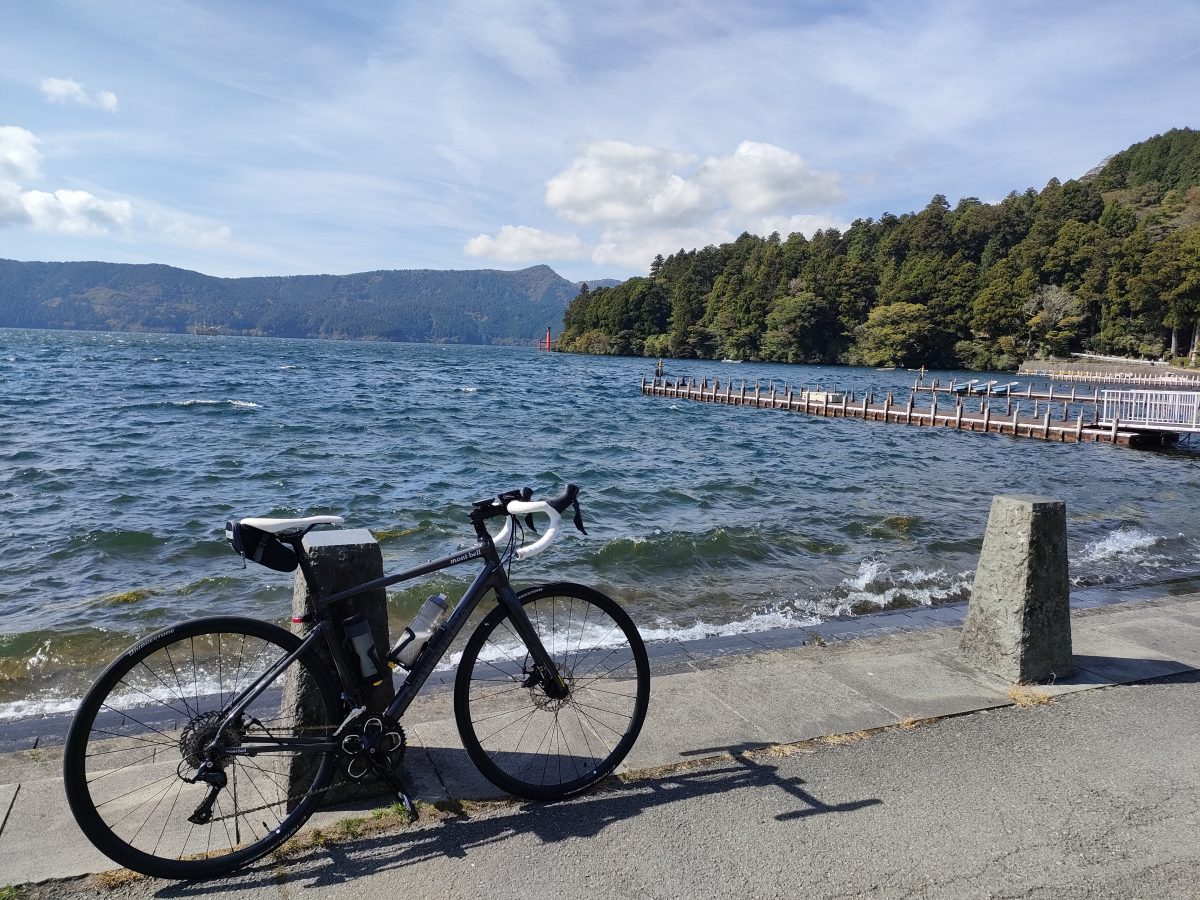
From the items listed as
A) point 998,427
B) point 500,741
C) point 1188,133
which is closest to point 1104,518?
point 500,741

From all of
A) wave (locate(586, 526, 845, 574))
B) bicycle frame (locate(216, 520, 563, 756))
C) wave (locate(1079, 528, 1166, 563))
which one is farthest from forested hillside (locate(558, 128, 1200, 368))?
bicycle frame (locate(216, 520, 563, 756))

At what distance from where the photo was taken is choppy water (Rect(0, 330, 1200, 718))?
8.55 meters

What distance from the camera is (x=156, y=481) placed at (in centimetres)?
1598

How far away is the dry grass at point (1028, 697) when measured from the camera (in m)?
4.32

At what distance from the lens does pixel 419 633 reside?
3.12m

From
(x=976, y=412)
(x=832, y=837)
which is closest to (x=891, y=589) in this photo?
(x=832, y=837)

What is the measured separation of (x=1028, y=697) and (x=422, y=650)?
3.46m

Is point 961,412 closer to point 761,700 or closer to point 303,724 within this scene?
point 761,700

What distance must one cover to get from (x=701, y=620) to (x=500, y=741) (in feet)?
15.3

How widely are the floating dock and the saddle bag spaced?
32752mm

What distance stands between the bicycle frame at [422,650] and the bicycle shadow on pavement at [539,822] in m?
0.40

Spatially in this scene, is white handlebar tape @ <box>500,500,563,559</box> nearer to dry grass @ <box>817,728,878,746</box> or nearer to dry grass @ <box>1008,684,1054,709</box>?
dry grass @ <box>817,728,878,746</box>

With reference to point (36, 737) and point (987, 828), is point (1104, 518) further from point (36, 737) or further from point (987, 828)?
point (36, 737)

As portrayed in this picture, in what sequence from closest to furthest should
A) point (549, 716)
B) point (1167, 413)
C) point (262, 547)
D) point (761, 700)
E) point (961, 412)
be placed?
point (262, 547) → point (549, 716) → point (761, 700) → point (1167, 413) → point (961, 412)
